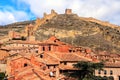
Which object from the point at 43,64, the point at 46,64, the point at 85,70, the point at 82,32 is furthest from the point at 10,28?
the point at 85,70

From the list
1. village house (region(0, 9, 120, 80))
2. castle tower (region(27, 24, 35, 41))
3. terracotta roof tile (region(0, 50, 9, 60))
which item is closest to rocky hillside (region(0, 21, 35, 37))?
castle tower (region(27, 24, 35, 41))

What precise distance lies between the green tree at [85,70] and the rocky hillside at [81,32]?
57643 mm

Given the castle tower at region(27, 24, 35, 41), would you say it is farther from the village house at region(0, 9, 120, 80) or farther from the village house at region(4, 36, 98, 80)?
the village house at region(4, 36, 98, 80)

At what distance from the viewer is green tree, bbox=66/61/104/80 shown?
64688 mm

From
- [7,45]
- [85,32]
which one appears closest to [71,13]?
[85,32]

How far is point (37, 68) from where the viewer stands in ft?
204

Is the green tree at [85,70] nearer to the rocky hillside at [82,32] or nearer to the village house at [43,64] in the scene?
the village house at [43,64]

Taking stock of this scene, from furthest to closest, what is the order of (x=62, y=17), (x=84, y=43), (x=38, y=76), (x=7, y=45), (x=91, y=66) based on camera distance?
1. (x=62, y=17)
2. (x=84, y=43)
3. (x=7, y=45)
4. (x=91, y=66)
5. (x=38, y=76)

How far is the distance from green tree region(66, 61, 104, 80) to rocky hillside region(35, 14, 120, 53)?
57.6 metres

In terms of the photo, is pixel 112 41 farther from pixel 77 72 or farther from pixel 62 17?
pixel 77 72

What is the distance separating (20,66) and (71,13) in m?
92.3

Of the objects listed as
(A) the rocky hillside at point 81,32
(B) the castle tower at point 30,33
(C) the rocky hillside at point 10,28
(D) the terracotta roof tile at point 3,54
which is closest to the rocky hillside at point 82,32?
(A) the rocky hillside at point 81,32

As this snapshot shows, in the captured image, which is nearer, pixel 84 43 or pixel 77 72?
pixel 77 72

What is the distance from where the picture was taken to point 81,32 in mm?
141125
